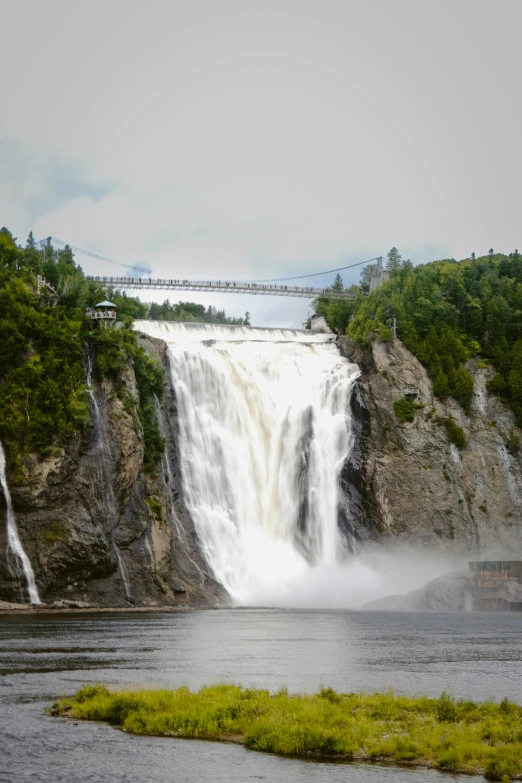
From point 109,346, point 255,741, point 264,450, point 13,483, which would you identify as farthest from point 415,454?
point 255,741

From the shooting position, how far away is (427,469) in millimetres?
131000

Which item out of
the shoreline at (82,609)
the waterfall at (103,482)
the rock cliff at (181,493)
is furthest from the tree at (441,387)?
the waterfall at (103,482)

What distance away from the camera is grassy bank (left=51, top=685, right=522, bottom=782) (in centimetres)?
2969

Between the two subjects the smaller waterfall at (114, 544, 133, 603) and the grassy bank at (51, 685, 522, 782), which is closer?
the grassy bank at (51, 685, 522, 782)

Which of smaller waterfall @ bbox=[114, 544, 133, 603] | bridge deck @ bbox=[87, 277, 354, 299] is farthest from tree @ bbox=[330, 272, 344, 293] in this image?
smaller waterfall @ bbox=[114, 544, 133, 603]

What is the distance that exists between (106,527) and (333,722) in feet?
223

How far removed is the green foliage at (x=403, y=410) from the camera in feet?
436

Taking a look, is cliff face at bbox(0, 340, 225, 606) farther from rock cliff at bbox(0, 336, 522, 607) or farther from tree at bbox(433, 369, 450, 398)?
tree at bbox(433, 369, 450, 398)

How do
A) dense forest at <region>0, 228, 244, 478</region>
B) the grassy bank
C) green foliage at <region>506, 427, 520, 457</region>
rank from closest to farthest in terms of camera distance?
1. the grassy bank
2. dense forest at <region>0, 228, 244, 478</region>
3. green foliage at <region>506, 427, 520, 457</region>

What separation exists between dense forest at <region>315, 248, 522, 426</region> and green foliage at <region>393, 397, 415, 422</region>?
565 cm

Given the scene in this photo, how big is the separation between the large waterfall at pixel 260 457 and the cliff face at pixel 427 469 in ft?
10.3

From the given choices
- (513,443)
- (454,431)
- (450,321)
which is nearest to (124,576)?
(454,431)

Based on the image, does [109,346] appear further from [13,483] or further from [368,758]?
[368,758]

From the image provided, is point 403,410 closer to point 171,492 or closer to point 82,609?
point 171,492
